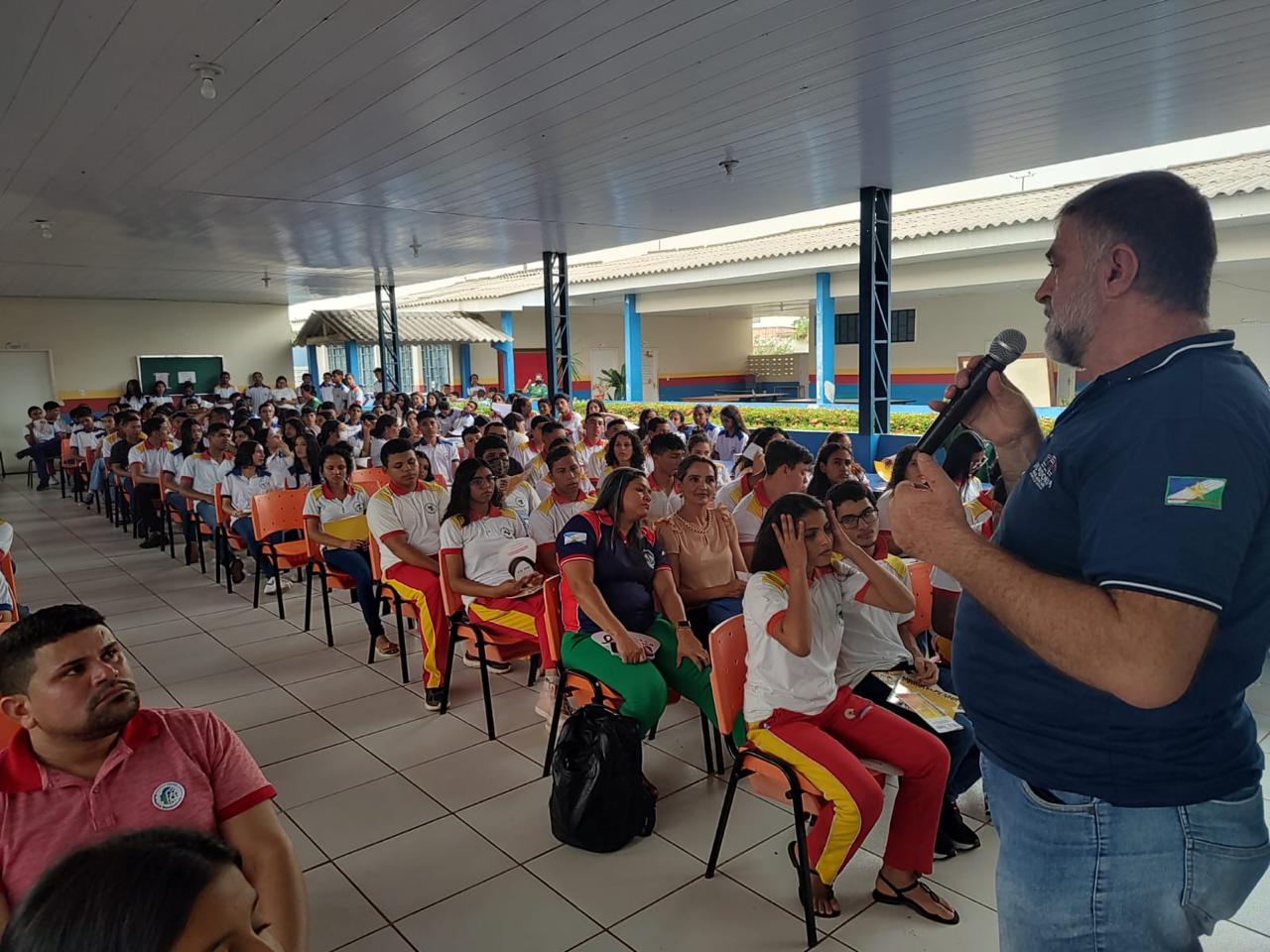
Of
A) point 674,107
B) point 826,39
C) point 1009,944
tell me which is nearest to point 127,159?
point 674,107

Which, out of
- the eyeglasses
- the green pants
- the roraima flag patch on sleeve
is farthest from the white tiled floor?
the roraima flag patch on sleeve

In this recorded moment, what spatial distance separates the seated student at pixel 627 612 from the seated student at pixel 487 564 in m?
0.45

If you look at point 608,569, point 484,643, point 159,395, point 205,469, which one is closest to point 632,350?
point 159,395

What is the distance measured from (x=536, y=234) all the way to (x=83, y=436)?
6622mm

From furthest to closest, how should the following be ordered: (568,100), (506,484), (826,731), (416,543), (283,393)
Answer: (283,393)
(506,484)
(568,100)
(416,543)
(826,731)

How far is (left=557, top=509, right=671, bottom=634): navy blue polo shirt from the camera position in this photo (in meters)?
3.17

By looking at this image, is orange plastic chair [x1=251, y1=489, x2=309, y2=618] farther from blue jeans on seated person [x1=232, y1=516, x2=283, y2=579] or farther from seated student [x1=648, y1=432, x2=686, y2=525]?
seated student [x1=648, y1=432, x2=686, y2=525]


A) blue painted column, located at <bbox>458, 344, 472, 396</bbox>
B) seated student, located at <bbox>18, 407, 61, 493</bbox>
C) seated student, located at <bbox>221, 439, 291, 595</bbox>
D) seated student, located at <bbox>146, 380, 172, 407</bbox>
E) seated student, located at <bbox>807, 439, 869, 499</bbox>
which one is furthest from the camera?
blue painted column, located at <bbox>458, 344, 472, 396</bbox>

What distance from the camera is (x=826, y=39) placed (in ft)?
12.5

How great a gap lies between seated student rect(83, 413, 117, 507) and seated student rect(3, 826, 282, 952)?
9297 mm

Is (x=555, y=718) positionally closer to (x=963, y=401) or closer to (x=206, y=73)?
(x=963, y=401)

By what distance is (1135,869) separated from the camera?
1.10 metres

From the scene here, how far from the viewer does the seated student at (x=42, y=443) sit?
39.4 feet

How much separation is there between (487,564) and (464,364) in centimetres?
2096
